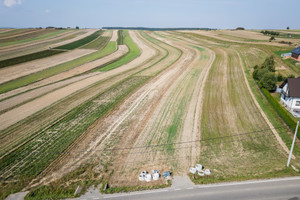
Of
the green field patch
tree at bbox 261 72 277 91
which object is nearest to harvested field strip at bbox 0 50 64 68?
the green field patch

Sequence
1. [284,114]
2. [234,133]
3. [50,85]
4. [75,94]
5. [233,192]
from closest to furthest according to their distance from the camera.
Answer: [233,192] → [234,133] → [284,114] → [75,94] → [50,85]

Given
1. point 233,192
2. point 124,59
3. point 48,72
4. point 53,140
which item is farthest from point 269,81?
point 48,72

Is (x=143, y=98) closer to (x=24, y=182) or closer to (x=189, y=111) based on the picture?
(x=189, y=111)

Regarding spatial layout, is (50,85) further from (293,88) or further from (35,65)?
(293,88)

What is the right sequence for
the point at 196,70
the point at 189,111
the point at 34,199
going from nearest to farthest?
the point at 34,199 < the point at 189,111 < the point at 196,70

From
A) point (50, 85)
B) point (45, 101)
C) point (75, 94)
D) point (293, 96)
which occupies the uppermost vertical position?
point (293, 96)

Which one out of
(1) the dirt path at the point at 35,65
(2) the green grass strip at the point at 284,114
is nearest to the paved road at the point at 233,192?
(2) the green grass strip at the point at 284,114

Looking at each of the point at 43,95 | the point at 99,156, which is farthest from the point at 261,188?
the point at 43,95
